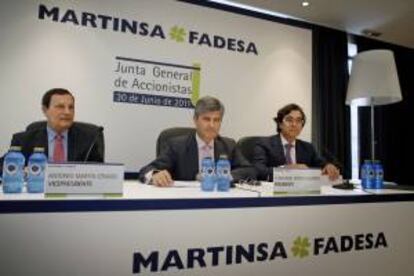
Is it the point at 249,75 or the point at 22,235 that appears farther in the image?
the point at 249,75

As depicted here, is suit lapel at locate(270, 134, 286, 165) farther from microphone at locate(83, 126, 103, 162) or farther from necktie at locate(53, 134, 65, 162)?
necktie at locate(53, 134, 65, 162)

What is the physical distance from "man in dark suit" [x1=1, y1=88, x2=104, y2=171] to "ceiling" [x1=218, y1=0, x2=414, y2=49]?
7.53 feet

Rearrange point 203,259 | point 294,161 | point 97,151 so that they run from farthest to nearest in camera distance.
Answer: point 294,161
point 97,151
point 203,259

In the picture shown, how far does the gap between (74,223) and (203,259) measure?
462mm

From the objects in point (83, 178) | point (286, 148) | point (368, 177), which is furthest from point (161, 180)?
point (286, 148)

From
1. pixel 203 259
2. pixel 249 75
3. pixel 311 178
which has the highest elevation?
pixel 249 75

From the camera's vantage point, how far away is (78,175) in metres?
1.19

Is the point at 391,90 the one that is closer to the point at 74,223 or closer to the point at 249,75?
the point at 249,75

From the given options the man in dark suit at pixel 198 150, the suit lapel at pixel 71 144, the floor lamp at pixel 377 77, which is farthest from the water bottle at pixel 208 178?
the floor lamp at pixel 377 77

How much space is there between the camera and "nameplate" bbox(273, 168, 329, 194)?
150 centimetres

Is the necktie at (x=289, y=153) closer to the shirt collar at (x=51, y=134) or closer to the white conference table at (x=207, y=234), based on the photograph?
the white conference table at (x=207, y=234)

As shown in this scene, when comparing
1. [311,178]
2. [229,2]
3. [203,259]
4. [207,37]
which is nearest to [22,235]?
[203,259]

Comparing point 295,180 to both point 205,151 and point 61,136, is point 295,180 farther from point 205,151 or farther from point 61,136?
point 61,136

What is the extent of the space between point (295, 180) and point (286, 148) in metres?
1.34
